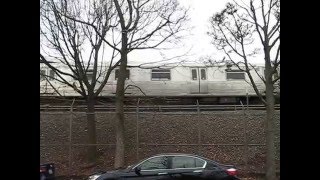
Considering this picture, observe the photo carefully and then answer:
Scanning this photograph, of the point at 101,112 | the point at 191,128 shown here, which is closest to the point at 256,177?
the point at 191,128

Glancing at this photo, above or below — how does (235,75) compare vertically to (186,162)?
above

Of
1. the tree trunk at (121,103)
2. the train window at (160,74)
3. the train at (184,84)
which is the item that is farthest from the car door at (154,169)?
the train window at (160,74)

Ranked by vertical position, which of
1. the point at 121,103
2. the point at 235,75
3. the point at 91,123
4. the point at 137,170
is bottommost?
the point at 137,170

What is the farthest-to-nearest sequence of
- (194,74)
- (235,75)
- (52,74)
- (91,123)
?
1. (194,74)
2. (235,75)
3. (91,123)
4. (52,74)

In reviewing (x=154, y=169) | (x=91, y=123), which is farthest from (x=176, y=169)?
(x=91, y=123)

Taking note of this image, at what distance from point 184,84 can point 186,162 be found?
3.12 meters

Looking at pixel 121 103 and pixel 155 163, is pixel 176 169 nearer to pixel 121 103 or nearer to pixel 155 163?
pixel 155 163

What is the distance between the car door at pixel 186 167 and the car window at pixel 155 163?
57 mm

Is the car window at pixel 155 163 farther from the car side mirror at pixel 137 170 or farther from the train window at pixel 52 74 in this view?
the train window at pixel 52 74

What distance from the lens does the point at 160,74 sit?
5.49 m
